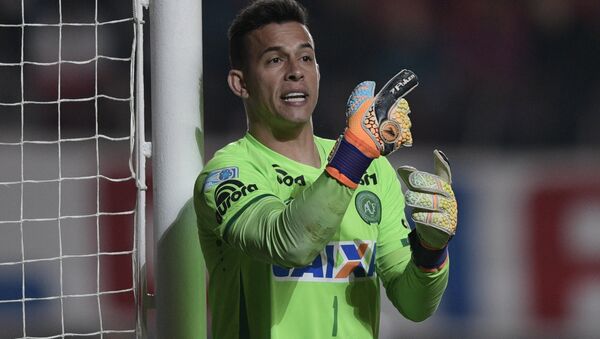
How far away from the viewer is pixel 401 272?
7.60 ft

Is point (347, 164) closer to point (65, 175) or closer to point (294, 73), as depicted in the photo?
point (294, 73)

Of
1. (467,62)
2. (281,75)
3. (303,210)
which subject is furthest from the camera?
(467,62)

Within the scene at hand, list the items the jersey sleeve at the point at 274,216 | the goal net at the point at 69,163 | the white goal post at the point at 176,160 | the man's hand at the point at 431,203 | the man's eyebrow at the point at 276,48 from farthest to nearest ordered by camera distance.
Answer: the goal net at the point at 69,163
the white goal post at the point at 176,160
the man's eyebrow at the point at 276,48
the man's hand at the point at 431,203
the jersey sleeve at the point at 274,216

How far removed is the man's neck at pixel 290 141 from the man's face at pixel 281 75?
0.9 inches

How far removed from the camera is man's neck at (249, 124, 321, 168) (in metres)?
2.32

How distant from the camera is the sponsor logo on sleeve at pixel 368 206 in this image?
2295 millimetres

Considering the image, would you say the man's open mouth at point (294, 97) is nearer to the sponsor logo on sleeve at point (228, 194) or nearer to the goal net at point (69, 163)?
the sponsor logo on sleeve at point (228, 194)

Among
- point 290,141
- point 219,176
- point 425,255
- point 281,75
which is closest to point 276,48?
point 281,75

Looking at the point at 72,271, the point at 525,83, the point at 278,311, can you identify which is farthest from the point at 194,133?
the point at 525,83

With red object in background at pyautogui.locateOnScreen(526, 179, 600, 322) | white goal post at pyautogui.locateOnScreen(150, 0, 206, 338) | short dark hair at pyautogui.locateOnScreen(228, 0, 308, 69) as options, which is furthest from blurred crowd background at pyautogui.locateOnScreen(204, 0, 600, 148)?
short dark hair at pyautogui.locateOnScreen(228, 0, 308, 69)

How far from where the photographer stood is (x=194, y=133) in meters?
2.60

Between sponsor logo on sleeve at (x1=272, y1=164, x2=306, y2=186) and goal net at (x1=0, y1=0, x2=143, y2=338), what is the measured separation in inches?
83.1

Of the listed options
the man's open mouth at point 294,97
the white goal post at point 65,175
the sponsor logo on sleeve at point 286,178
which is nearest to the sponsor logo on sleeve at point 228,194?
the sponsor logo on sleeve at point 286,178

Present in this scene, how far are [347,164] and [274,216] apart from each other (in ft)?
0.56
